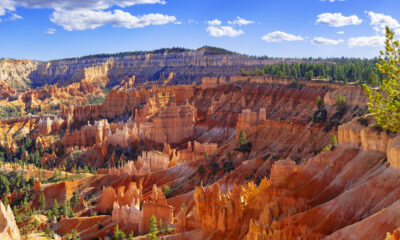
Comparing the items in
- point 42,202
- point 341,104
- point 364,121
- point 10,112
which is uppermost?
point 364,121

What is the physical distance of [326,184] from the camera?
26.3 meters

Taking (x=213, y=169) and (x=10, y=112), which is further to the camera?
(x=10, y=112)

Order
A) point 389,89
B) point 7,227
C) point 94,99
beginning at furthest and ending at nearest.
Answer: point 94,99 < point 7,227 < point 389,89

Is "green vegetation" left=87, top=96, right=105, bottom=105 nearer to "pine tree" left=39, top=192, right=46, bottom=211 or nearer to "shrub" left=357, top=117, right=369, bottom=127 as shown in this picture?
"pine tree" left=39, top=192, right=46, bottom=211

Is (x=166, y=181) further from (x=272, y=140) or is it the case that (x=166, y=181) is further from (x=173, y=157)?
(x=272, y=140)

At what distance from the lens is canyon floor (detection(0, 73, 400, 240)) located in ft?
76.0

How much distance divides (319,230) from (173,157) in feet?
145

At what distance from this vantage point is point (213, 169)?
178 ft

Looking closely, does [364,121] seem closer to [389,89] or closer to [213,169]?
[389,89]

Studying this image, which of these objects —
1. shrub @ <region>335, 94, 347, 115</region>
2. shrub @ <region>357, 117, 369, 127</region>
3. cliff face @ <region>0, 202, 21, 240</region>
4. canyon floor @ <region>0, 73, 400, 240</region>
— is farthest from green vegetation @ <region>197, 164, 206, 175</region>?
shrub @ <region>357, 117, 369, 127</region>

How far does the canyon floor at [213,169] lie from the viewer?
23156 millimetres

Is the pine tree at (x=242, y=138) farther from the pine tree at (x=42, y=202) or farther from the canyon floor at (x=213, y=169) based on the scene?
the pine tree at (x=42, y=202)

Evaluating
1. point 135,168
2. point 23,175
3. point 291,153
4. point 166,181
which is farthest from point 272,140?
point 23,175

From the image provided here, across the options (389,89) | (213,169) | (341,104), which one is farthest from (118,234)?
(341,104)
